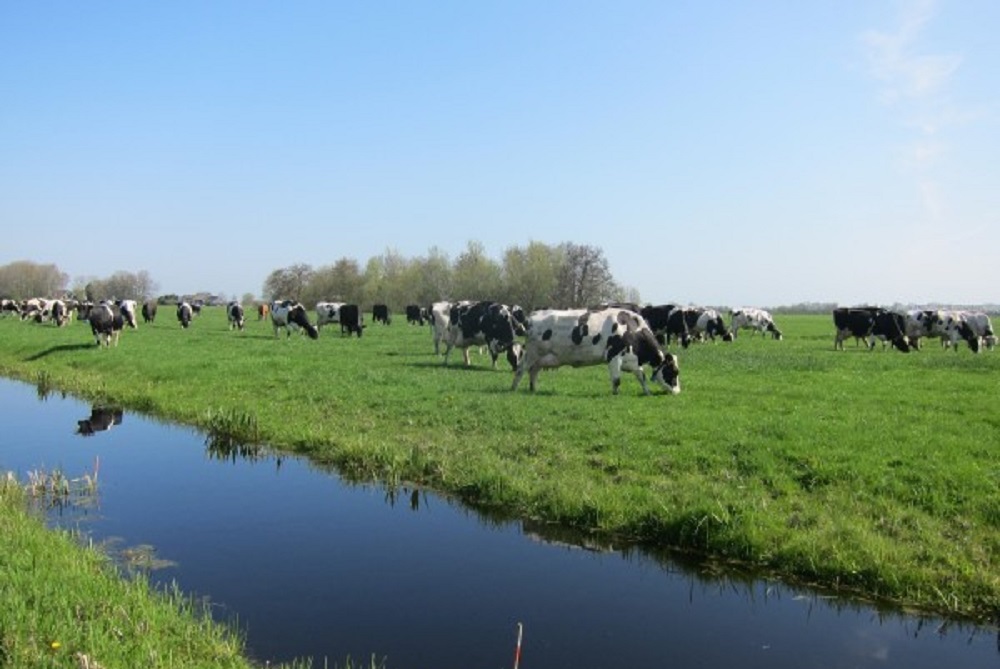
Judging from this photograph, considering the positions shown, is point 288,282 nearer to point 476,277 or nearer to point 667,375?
point 476,277

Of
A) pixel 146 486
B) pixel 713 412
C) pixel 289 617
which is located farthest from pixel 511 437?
pixel 289 617

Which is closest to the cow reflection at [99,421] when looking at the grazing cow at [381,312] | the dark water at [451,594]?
the dark water at [451,594]

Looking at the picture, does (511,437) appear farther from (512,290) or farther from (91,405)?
(512,290)

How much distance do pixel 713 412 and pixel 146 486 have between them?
11437 mm

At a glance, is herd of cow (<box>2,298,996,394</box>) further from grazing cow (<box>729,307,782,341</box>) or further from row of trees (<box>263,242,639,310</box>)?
row of trees (<box>263,242,639,310</box>)

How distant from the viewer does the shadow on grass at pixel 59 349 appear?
3644 centimetres

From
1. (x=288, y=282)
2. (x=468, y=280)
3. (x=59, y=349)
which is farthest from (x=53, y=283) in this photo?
(x=59, y=349)

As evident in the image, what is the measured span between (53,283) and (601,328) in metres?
200

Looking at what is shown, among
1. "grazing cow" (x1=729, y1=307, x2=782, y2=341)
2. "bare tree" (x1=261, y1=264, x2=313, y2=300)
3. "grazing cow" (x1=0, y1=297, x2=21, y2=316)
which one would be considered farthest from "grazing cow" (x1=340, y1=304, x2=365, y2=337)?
"bare tree" (x1=261, y1=264, x2=313, y2=300)

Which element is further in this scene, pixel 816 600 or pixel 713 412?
pixel 713 412

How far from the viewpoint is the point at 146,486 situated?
14195 millimetres

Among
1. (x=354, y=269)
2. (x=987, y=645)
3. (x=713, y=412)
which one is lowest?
(x=987, y=645)

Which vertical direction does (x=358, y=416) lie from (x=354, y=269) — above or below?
below

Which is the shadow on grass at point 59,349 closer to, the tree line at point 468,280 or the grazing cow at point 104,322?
the grazing cow at point 104,322
